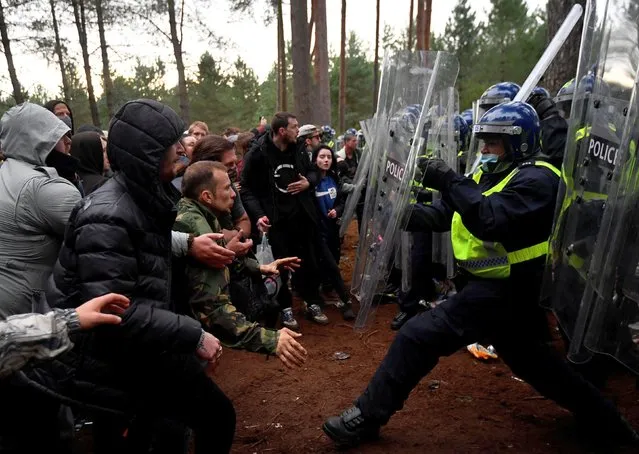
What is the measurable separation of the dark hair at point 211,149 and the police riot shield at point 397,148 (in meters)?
1.19

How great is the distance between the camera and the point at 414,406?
3627mm

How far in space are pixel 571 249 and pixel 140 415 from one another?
2185 millimetres

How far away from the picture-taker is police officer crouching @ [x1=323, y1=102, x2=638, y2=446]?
278cm

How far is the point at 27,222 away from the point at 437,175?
2034 millimetres

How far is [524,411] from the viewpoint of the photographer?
3.47 metres

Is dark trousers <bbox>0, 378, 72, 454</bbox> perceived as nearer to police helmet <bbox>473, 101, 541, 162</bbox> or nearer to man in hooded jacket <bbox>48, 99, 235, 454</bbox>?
man in hooded jacket <bbox>48, 99, 235, 454</bbox>

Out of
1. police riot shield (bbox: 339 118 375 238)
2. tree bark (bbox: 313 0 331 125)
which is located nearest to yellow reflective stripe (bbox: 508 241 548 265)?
police riot shield (bbox: 339 118 375 238)

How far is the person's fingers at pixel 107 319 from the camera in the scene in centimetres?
180

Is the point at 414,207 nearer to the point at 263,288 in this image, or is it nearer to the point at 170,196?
the point at 263,288

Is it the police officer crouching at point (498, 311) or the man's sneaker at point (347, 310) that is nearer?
the police officer crouching at point (498, 311)

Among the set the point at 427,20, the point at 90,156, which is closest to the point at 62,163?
the point at 90,156

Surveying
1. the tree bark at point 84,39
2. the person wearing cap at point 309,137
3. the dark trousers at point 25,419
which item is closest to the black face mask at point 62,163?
the dark trousers at point 25,419

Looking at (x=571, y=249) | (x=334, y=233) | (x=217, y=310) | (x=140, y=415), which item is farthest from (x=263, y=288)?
(x=334, y=233)

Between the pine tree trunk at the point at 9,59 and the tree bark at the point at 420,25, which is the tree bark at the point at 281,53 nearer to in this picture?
the tree bark at the point at 420,25
